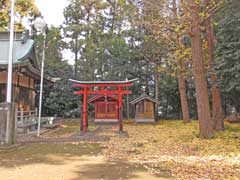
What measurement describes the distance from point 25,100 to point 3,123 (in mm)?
8701

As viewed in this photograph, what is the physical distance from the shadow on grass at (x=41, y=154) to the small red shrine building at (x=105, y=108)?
12942 mm

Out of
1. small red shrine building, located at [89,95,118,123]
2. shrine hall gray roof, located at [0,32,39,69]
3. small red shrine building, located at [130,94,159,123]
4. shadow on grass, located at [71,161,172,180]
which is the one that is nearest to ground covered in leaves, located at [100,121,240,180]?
shadow on grass, located at [71,161,172,180]

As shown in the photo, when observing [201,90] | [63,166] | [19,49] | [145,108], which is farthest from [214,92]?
[19,49]

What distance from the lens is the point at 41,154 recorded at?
7.44 m

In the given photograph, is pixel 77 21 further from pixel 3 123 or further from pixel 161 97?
pixel 3 123

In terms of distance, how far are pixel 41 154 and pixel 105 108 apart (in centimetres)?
1486

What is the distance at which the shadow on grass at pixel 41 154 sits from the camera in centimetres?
638

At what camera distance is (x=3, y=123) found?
8.46 meters

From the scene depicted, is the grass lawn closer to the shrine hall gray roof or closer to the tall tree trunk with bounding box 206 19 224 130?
the tall tree trunk with bounding box 206 19 224 130

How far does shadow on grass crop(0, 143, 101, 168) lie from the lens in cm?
638

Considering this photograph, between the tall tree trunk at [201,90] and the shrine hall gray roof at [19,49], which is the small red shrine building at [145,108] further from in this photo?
the tall tree trunk at [201,90]

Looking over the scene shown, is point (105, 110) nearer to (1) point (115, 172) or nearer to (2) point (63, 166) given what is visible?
(2) point (63, 166)

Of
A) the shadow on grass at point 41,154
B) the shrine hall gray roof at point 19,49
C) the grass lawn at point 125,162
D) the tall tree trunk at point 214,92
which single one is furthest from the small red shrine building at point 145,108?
the shadow on grass at point 41,154

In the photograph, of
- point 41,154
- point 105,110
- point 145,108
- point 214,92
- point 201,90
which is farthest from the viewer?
point 145,108
